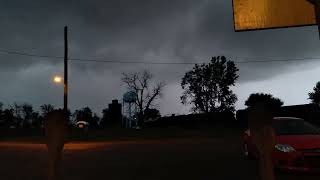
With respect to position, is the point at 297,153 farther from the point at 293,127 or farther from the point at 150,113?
the point at 150,113

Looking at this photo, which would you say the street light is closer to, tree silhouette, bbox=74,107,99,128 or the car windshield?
the car windshield

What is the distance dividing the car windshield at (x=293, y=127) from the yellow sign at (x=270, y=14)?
530 cm

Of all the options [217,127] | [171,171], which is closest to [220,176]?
[171,171]

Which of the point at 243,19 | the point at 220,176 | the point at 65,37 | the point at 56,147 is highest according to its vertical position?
the point at 65,37

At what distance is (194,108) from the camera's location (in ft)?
305

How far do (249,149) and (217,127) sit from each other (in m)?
47.5

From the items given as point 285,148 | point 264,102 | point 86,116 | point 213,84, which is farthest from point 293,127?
point 86,116

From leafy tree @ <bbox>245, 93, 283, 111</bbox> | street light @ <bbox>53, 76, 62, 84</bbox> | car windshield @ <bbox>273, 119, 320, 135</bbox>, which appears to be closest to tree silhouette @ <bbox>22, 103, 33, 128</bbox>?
leafy tree @ <bbox>245, 93, 283, 111</bbox>

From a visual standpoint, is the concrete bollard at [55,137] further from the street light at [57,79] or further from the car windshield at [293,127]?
the street light at [57,79]

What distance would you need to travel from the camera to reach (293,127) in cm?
1417

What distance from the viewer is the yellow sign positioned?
339 inches

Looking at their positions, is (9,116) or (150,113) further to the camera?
(9,116)

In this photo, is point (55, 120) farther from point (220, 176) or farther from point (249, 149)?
point (249, 149)

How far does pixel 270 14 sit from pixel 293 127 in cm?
608
